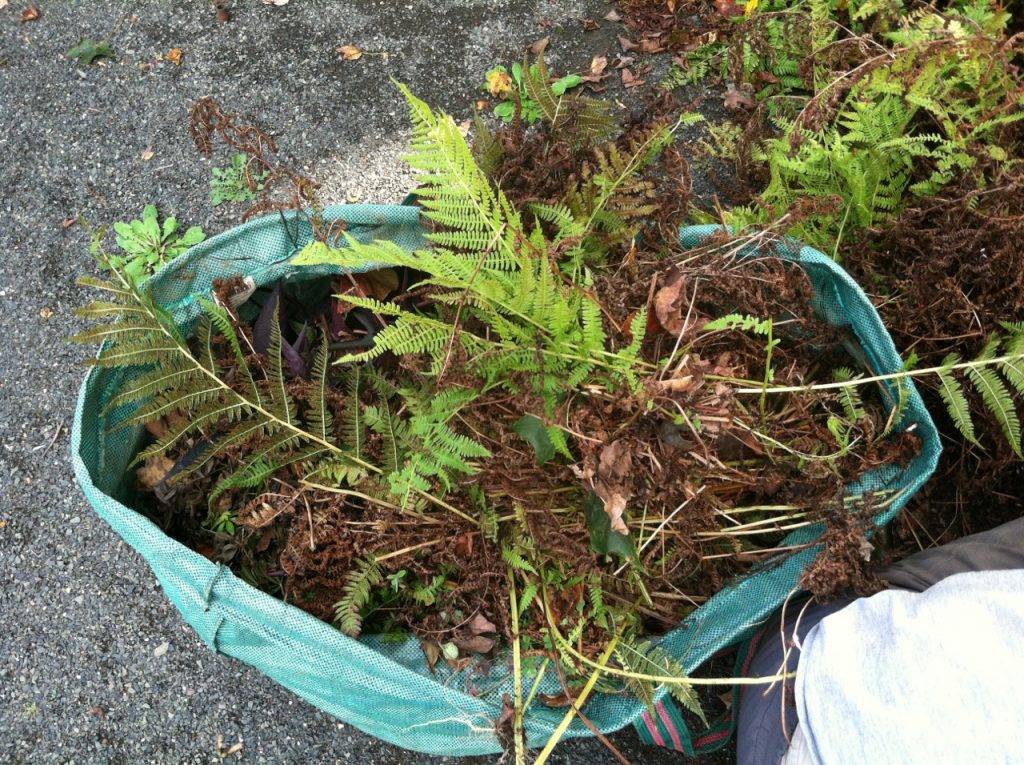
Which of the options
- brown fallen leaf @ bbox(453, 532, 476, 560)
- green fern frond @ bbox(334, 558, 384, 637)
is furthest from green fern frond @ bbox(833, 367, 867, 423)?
green fern frond @ bbox(334, 558, 384, 637)

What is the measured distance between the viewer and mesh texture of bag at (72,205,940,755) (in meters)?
1.56

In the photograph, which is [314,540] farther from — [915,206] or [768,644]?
[915,206]

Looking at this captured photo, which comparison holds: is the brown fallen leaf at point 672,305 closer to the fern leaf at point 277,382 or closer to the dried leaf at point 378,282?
the dried leaf at point 378,282

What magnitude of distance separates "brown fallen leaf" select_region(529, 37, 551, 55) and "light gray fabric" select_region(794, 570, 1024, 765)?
2.15 m

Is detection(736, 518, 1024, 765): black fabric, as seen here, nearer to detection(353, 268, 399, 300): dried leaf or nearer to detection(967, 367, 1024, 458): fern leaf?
detection(967, 367, 1024, 458): fern leaf

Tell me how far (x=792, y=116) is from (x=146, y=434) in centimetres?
219

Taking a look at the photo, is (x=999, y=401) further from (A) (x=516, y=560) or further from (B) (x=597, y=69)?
(B) (x=597, y=69)

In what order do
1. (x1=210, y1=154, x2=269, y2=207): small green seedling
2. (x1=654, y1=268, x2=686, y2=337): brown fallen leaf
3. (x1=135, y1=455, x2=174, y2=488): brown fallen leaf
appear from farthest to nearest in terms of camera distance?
(x1=210, y1=154, x2=269, y2=207): small green seedling → (x1=135, y1=455, x2=174, y2=488): brown fallen leaf → (x1=654, y1=268, x2=686, y2=337): brown fallen leaf

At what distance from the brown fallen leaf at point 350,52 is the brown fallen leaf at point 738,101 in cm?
138

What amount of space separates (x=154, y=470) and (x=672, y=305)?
4.38 feet

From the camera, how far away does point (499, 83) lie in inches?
103

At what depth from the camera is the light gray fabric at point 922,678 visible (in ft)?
4.01

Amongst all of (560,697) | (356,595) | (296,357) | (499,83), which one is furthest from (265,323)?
(499,83)

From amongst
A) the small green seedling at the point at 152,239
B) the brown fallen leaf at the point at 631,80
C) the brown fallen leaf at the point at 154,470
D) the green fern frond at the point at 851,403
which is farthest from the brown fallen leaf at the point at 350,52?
the green fern frond at the point at 851,403
